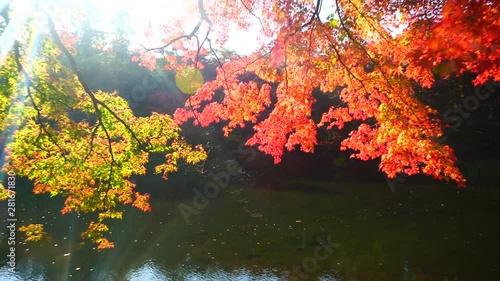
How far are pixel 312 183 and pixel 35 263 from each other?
38.3 feet

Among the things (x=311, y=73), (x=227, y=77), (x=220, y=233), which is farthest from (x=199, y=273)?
(x=311, y=73)

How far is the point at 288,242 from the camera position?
26.3 feet

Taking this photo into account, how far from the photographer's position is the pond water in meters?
6.43

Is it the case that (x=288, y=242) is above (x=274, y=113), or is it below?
below

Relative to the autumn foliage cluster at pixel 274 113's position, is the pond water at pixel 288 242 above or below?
below

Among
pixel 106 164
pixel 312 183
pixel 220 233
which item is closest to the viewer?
pixel 106 164

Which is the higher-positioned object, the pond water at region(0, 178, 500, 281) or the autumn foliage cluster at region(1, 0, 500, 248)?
the autumn foliage cluster at region(1, 0, 500, 248)

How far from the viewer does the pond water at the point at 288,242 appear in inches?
253

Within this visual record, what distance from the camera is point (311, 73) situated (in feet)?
15.8

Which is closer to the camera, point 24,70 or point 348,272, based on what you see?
point 24,70

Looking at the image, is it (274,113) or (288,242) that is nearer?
(274,113)

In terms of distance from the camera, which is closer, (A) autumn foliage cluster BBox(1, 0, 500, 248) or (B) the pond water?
(A) autumn foliage cluster BBox(1, 0, 500, 248)

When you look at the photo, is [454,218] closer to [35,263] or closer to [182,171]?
[35,263]

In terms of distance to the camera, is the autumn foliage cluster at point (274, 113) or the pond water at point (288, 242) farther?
the pond water at point (288, 242)
